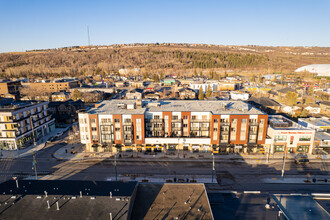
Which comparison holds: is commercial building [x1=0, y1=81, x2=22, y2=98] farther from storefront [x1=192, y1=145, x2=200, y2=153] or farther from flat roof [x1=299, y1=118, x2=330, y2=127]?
flat roof [x1=299, y1=118, x2=330, y2=127]

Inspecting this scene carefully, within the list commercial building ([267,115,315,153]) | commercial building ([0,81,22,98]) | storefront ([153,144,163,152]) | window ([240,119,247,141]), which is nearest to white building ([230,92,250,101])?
commercial building ([267,115,315,153])

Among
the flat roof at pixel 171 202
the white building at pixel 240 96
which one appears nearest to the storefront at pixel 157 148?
the flat roof at pixel 171 202

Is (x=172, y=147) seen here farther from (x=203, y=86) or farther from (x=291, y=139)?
(x=203, y=86)

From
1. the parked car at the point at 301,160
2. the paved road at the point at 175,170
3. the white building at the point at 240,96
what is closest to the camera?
the paved road at the point at 175,170

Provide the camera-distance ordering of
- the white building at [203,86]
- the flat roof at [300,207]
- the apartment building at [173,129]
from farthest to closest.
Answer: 1. the white building at [203,86]
2. the apartment building at [173,129]
3. the flat roof at [300,207]

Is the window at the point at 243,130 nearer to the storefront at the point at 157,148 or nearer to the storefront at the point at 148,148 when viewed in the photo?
the storefront at the point at 157,148

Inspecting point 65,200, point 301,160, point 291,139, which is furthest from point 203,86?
point 65,200

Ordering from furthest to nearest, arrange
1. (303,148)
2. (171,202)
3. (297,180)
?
(303,148) < (297,180) < (171,202)
